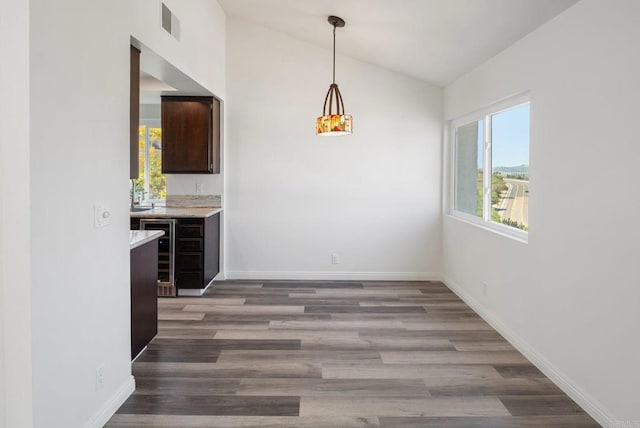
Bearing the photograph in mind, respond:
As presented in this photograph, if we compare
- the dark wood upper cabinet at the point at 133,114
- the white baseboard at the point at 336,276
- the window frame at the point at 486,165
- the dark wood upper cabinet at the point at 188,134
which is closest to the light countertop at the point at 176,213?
the dark wood upper cabinet at the point at 188,134

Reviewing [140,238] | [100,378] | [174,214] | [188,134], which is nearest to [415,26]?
[188,134]

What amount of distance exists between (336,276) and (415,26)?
10.8ft

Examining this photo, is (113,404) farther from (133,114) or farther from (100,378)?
(133,114)

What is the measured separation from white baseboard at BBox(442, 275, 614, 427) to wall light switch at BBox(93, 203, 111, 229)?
289 centimetres

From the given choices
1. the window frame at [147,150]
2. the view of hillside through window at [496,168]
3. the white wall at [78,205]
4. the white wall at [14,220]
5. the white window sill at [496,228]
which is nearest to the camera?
the white wall at [14,220]

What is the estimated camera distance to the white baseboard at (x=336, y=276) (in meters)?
6.42

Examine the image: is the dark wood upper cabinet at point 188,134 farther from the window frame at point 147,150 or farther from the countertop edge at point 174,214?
the window frame at point 147,150

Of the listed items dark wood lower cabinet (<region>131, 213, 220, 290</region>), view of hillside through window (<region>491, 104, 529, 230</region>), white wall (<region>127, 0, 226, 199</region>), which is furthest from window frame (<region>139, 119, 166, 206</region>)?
view of hillside through window (<region>491, 104, 529, 230</region>)

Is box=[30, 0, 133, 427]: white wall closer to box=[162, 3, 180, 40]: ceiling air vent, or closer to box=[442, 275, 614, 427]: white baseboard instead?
box=[162, 3, 180, 40]: ceiling air vent

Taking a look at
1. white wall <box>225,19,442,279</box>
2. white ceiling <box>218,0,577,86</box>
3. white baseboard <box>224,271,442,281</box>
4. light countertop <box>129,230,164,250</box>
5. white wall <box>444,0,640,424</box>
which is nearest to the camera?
white wall <box>444,0,640,424</box>

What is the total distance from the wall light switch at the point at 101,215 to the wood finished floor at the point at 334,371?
1086 millimetres

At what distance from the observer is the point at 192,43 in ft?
15.1

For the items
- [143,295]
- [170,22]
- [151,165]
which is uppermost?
[170,22]

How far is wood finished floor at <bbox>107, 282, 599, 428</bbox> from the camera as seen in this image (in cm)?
280
